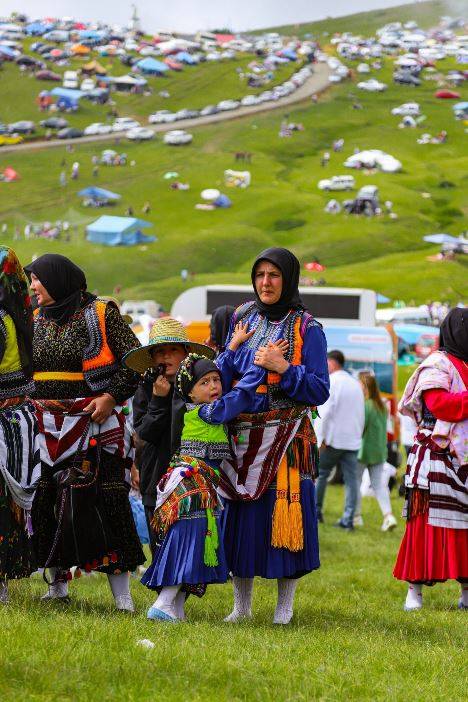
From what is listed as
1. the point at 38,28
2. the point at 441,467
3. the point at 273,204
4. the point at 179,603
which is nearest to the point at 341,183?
the point at 273,204

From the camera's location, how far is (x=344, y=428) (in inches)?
541

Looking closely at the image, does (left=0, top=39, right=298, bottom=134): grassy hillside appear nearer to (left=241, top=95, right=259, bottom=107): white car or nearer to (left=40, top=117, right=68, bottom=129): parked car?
(left=40, top=117, right=68, bottom=129): parked car

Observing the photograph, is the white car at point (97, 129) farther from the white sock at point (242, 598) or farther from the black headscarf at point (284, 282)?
the white sock at point (242, 598)

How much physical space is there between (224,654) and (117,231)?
169 feet

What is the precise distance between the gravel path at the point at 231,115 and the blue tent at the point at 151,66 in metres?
9.83

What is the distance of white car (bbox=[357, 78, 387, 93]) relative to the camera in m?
86.8

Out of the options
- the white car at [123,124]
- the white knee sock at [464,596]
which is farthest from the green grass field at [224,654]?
the white car at [123,124]

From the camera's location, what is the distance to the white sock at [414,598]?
8.38m

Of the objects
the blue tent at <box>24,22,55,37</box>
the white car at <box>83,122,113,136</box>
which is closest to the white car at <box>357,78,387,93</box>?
the white car at <box>83,122,113,136</box>

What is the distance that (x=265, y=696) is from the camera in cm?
479

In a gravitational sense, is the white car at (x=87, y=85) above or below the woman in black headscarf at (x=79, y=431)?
below

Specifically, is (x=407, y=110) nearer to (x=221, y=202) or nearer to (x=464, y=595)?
(x=221, y=202)

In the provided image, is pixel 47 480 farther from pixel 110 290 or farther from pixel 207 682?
pixel 110 290

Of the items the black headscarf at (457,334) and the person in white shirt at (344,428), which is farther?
the person in white shirt at (344,428)
